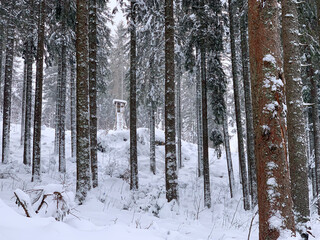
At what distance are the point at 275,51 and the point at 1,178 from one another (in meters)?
10.2

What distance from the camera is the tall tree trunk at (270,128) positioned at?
11.8 feet

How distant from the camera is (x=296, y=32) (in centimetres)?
616

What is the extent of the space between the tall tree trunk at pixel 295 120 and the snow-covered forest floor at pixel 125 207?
1001 mm

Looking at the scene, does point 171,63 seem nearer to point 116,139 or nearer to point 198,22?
point 198,22

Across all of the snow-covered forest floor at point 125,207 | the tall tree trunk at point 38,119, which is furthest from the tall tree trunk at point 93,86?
the tall tree trunk at point 38,119

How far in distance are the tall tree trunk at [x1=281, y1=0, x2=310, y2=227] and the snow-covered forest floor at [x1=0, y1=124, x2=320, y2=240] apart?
3.29 feet

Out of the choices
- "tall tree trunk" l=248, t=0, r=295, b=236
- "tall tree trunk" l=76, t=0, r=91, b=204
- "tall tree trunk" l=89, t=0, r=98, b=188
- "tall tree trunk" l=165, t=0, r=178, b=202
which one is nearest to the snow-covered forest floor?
"tall tree trunk" l=76, t=0, r=91, b=204

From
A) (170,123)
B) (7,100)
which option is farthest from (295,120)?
(7,100)

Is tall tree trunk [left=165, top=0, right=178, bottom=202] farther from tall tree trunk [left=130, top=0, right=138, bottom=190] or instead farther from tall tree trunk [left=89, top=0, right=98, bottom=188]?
tall tree trunk [left=89, top=0, right=98, bottom=188]

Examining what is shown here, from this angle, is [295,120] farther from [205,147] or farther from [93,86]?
[93,86]

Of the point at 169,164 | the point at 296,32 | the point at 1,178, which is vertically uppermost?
the point at 296,32

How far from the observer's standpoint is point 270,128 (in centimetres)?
368

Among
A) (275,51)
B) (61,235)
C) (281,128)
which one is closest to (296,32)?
(275,51)

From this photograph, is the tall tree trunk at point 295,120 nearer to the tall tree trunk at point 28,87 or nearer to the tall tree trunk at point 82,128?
the tall tree trunk at point 82,128
